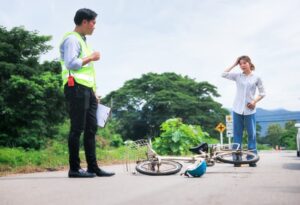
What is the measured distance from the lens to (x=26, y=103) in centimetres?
1455

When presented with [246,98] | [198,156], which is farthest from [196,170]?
[246,98]

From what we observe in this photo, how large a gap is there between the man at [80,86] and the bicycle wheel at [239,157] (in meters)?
1.81

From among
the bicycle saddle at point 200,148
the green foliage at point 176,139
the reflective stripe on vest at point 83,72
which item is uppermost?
the reflective stripe on vest at point 83,72

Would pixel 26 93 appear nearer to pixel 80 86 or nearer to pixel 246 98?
pixel 246 98

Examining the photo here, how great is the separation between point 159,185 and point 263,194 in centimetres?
119

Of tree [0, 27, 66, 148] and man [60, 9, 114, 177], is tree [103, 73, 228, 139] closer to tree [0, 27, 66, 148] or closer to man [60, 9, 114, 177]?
tree [0, 27, 66, 148]

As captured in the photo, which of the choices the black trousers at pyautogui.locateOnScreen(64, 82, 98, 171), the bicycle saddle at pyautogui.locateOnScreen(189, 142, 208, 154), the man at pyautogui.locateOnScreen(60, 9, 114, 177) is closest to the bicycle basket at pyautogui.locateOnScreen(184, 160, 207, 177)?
the bicycle saddle at pyautogui.locateOnScreen(189, 142, 208, 154)

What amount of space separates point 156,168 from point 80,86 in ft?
5.48

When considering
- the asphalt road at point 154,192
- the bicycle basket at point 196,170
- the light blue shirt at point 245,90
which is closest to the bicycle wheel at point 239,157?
the light blue shirt at point 245,90

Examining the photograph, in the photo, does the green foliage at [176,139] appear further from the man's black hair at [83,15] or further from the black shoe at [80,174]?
the man's black hair at [83,15]

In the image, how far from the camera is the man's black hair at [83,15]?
5.48 m

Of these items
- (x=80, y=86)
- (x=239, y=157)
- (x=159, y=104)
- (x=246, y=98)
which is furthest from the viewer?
(x=159, y=104)

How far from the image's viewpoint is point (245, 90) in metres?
7.52

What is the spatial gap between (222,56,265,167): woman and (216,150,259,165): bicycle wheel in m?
0.78
